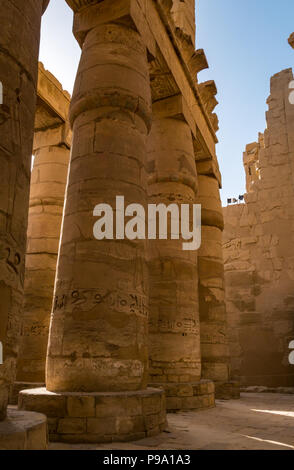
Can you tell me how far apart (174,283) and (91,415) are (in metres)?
3.55

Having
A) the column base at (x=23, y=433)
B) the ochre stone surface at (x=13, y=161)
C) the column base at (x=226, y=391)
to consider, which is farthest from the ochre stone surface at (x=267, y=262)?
the ochre stone surface at (x=13, y=161)

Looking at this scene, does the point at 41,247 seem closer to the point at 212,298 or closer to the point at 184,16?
the point at 212,298

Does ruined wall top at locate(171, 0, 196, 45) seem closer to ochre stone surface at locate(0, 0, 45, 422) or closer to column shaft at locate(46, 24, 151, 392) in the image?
column shaft at locate(46, 24, 151, 392)

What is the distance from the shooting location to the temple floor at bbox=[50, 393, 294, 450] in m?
3.76

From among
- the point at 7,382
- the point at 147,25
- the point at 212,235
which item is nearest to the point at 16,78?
the point at 7,382

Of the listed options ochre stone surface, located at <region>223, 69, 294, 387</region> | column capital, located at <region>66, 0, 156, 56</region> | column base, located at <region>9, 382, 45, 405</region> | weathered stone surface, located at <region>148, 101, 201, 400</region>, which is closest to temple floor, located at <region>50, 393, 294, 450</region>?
weathered stone surface, located at <region>148, 101, 201, 400</region>

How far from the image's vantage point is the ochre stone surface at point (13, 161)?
2.42 m

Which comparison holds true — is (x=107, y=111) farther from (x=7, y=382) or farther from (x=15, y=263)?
(x=7, y=382)

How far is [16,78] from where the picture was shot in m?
2.71

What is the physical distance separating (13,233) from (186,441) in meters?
2.92

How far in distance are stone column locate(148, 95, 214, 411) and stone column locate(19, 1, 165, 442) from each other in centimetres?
205

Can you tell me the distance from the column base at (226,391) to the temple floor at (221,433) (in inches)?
97.4

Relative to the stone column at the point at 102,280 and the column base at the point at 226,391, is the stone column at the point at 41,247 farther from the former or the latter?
the column base at the point at 226,391

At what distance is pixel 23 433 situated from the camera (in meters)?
2.21
